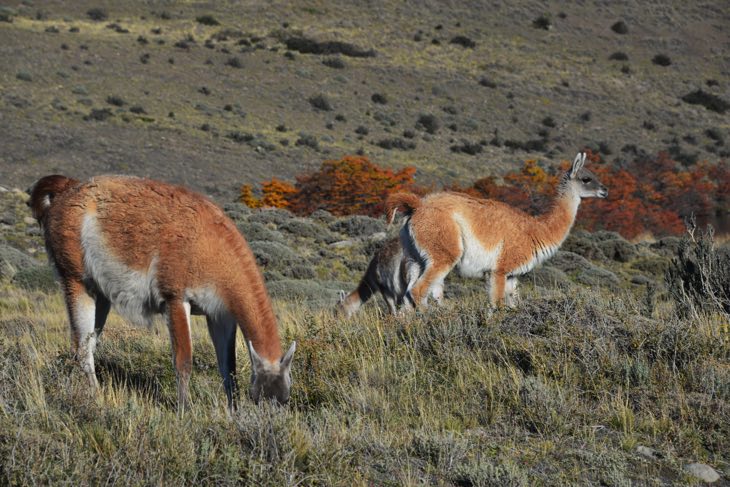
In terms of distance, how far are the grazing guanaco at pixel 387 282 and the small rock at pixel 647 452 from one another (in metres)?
5.49

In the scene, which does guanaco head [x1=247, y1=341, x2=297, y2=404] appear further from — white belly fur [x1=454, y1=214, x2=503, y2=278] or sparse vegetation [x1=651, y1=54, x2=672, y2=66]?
sparse vegetation [x1=651, y1=54, x2=672, y2=66]

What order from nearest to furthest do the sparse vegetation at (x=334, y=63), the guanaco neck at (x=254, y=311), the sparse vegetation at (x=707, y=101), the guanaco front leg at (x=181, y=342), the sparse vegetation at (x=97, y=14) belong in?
1. the guanaco neck at (x=254, y=311)
2. the guanaco front leg at (x=181, y=342)
3. the sparse vegetation at (x=334, y=63)
4. the sparse vegetation at (x=707, y=101)
5. the sparse vegetation at (x=97, y=14)

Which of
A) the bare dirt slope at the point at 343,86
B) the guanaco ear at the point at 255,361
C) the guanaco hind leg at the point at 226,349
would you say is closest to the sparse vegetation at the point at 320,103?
the bare dirt slope at the point at 343,86

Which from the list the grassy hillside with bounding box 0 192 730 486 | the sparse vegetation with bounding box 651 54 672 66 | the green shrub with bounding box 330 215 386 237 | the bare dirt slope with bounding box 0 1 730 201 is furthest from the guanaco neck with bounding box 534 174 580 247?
the sparse vegetation with bounding box 651 54 672 66

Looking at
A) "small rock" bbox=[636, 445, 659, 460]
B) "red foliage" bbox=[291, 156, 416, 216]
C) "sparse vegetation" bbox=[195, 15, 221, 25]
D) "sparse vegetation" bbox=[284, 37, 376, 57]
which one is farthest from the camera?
"sparse vegetation" bbox=[195, 15, 221, 25]

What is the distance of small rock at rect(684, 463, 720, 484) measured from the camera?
4727mm

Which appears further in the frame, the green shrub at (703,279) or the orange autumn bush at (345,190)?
the orange autumn bush at (345,190)

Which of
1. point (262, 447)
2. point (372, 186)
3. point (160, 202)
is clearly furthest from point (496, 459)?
point (372, 186)

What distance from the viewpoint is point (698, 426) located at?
5352 millimetres

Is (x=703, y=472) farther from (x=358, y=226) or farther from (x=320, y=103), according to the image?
(x=320, y=103)

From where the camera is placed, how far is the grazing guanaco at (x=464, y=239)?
988 centimetres

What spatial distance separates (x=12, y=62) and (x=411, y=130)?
2218 centimetres

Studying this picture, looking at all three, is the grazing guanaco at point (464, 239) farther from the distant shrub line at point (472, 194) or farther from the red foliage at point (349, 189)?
the red foliage at point (349, 189)

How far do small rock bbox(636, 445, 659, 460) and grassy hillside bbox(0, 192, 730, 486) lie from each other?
0.05ft
